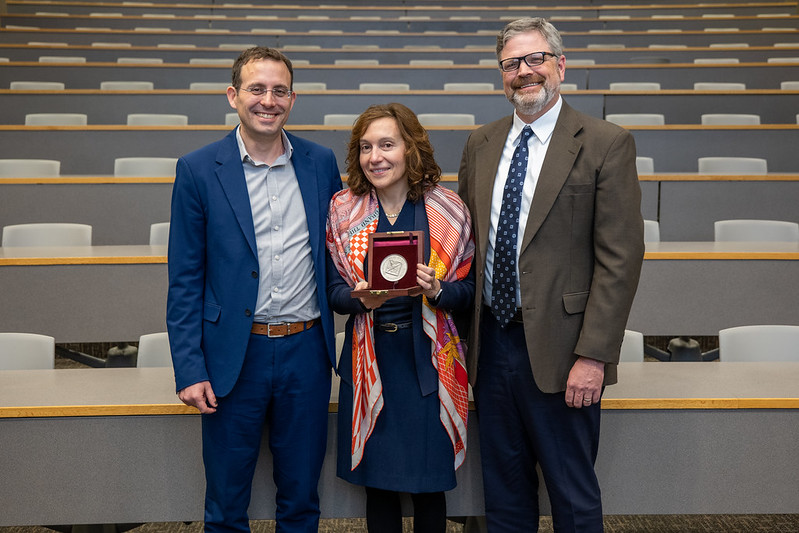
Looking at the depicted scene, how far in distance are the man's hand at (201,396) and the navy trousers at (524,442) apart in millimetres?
593

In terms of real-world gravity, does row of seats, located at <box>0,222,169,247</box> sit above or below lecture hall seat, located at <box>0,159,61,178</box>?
below

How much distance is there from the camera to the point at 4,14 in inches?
328

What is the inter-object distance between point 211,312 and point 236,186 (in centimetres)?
28

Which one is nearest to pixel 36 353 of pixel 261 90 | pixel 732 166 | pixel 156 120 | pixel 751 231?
pixel 261 90

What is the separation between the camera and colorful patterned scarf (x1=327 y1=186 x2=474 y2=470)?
5.62 feet

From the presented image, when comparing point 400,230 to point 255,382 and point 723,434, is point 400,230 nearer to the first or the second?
point 255,382

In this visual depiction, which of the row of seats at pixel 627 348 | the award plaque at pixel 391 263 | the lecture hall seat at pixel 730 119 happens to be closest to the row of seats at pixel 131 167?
the row of seats at pixel 627 348

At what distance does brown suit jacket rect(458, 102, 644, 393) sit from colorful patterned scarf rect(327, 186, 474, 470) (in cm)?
17

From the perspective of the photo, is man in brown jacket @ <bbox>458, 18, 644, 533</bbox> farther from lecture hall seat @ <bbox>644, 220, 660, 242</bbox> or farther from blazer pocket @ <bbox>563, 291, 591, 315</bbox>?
lecture hall seat @ <bbox>644, 220, 660, 242</bbox>

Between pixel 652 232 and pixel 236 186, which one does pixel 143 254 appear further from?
pixel 652 232

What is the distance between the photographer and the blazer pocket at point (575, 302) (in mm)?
1635

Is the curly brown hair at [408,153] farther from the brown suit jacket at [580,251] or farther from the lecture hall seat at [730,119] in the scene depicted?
the lecture hall seat at [730,119]

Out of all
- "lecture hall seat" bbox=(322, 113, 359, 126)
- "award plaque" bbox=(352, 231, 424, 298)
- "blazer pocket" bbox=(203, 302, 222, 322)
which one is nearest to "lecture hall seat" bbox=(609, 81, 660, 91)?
"lecture hall seat" bbox=(322, 113, 359, 126)

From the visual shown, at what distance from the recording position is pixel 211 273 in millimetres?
1710
